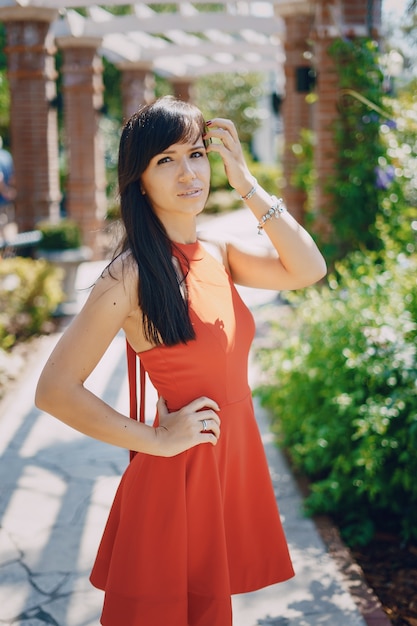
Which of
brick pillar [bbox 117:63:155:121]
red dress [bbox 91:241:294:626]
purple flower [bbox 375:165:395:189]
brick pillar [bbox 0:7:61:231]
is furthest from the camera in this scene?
brick pillar [bbox 117:63:155:121]

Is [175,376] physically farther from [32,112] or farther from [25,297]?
[32,112]

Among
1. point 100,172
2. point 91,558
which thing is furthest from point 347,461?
point 100,172

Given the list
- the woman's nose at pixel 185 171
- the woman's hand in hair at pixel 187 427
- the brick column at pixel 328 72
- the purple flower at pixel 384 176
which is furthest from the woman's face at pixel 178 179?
the brick column at pixel 328 72

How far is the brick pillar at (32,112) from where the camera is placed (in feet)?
30.9

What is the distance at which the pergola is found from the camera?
6785 mm

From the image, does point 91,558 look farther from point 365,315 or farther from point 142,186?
point 142,186

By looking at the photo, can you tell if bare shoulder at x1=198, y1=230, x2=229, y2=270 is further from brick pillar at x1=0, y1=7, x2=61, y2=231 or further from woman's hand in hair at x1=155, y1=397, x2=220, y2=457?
brick pillar at x1=0, y1=7, x2=61, y2=231

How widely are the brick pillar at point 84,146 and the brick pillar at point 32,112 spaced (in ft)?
4.11

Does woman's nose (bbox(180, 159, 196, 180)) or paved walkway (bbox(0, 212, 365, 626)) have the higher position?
woman's nose (bbox(180, 159, 196, 180))

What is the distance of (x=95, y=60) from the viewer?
37.3ft

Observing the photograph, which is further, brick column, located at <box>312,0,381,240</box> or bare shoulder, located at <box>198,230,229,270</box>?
brick column, located at <box>312,0,381,240</box>

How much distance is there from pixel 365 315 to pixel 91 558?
172 centimetres

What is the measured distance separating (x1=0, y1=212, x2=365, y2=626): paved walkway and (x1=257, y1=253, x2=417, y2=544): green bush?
249 mm

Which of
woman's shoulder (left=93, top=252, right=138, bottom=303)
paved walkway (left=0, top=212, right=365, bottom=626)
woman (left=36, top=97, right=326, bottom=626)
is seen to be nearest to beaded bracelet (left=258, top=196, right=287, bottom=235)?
woman (left=36, top=97, right=326, bottom=626)
